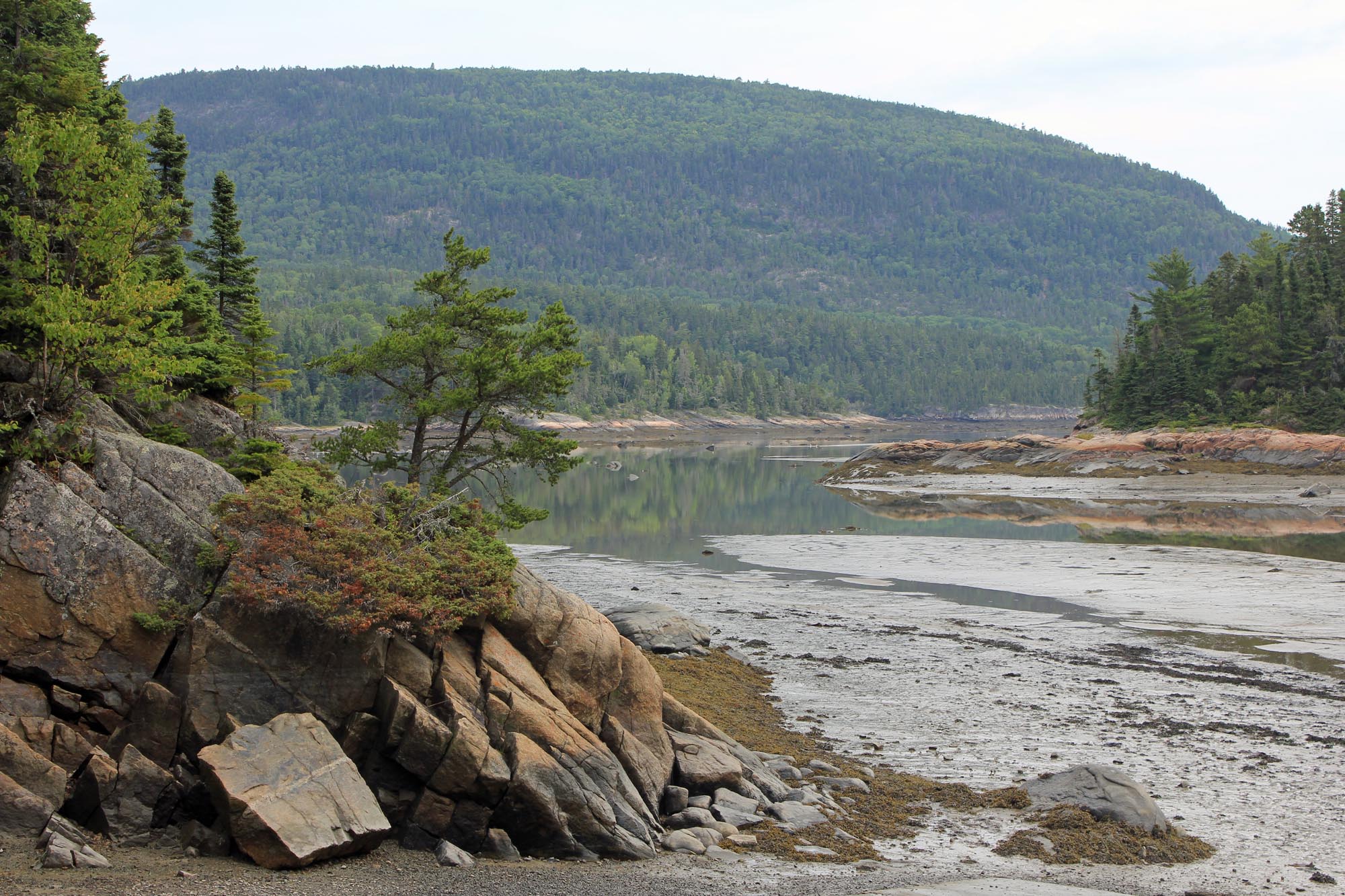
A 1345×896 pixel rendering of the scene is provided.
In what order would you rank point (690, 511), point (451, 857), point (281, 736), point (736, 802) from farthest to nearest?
point (690, 511)
point (736, 802)
point (281, 736)
point (451, 857)

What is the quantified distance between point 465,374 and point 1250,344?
92.8m

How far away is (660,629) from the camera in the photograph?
31.5 metres

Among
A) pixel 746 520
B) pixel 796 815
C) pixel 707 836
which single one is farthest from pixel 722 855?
pixel 746 520

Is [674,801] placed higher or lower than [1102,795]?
lower

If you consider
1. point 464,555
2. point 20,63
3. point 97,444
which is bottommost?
point 464,555

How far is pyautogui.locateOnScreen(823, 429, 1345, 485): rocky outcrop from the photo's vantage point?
85.6 m

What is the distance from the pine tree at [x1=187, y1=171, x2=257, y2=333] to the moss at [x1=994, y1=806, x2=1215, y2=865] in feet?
110

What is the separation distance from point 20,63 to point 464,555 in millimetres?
16712

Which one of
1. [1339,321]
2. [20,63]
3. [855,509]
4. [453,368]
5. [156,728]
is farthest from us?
[1339,321]

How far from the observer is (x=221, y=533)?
18469 mm

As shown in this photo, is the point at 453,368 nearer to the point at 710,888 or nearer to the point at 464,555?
the point at 464,555

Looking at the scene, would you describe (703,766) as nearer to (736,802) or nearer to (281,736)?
(736,802)

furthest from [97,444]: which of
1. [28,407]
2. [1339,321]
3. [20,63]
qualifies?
[1339,321]

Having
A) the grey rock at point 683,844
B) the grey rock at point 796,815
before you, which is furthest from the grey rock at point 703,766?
the grey rock at point 683,844
